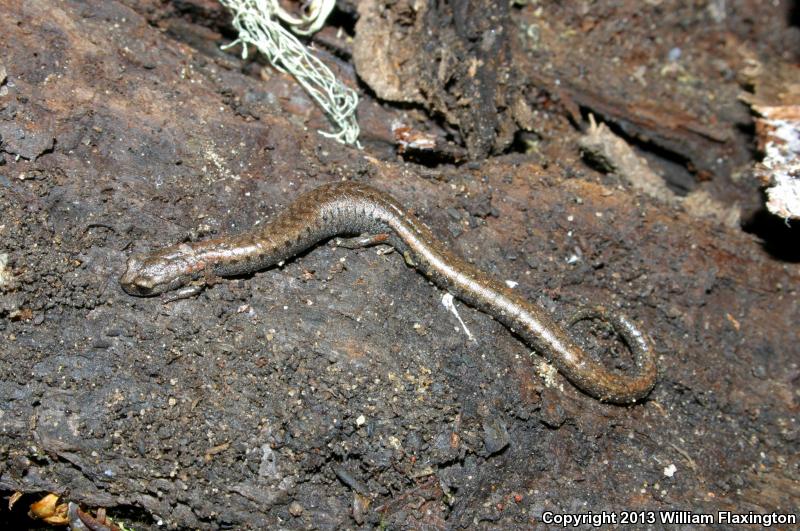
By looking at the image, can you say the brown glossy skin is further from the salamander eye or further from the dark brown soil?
the dark brown soil

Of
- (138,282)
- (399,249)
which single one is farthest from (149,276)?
(399,249)

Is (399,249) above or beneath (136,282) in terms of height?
above

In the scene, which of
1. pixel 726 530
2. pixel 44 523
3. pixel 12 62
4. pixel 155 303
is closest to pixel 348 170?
pixel 155 303

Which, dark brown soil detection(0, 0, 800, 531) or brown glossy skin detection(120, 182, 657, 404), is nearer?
dark brown soil detection(0, 0, 800, 531)

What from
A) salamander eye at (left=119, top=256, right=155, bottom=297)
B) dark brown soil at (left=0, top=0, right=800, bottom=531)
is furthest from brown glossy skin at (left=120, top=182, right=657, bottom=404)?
dark brown soil at (left=0, top=0, right=800, bottom=531)

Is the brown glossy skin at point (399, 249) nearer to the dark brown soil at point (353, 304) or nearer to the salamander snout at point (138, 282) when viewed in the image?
the salamander snout at point (138, 282)

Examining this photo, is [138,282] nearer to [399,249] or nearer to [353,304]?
[353,304]

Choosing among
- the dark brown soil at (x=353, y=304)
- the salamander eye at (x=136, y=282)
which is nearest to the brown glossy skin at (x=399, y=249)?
the salamander eye at (x=136, y=282)

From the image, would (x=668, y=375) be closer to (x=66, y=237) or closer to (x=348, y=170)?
(x=348, y=170)
